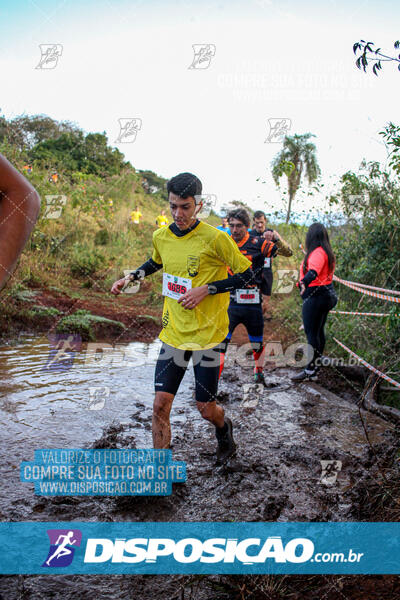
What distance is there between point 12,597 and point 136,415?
8.80ft

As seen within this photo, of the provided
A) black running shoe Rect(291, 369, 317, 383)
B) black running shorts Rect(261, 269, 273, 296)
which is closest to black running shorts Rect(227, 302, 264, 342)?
black running shorts Rect(261, 269, 273, 296)

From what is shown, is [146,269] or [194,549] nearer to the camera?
[194,549]

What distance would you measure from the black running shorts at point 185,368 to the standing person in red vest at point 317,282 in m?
2.75

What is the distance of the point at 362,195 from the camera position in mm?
7383

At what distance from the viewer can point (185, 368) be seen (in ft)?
10.9

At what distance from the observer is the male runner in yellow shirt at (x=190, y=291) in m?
3.21

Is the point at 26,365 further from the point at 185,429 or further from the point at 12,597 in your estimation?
the point at 12,597

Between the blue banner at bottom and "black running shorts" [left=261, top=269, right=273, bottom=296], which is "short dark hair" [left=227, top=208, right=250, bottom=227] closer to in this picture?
"black running shorts" [left=261, top=269, right=273, bottom=296]

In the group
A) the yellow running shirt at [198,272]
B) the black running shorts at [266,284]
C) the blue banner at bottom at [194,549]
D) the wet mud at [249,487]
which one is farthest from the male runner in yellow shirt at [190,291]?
the black running shorts at [266,284]

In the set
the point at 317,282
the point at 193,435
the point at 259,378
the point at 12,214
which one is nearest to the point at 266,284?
the point at 317,282

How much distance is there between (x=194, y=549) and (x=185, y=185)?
238cm

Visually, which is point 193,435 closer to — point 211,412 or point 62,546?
point 211,412

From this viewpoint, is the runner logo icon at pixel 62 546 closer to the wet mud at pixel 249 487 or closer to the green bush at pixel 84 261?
the wet mud at pixel 249 487

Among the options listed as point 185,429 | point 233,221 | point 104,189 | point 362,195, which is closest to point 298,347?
point 362,195
